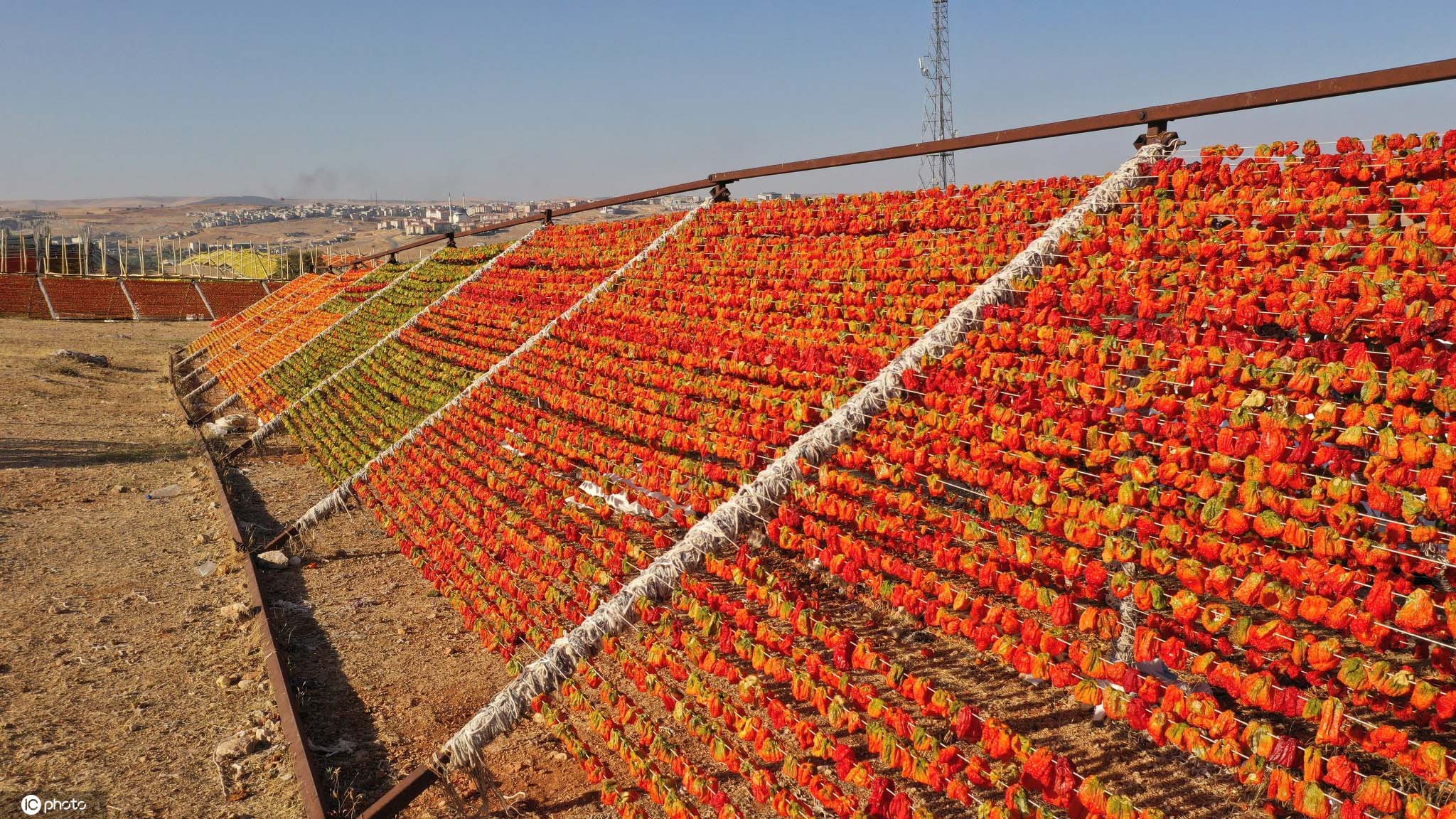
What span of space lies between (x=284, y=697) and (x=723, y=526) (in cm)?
250

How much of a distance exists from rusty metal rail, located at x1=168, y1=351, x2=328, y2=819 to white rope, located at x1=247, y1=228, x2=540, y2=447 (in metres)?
2.96

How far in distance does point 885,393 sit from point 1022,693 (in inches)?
82.6

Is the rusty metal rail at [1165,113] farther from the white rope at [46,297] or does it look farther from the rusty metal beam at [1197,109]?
the white rope at [46,297]

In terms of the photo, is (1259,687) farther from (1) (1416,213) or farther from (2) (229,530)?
(2) (229,530)

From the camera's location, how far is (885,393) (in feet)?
12.6

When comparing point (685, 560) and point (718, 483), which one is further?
point (718, 483)

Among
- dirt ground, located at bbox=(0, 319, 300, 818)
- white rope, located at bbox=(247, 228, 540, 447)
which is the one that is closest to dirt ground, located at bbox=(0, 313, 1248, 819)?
dirt ground, located at bbox=(0, 319, 300, 818)

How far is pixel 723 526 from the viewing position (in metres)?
Answer: 3.79

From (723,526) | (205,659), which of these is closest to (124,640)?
(205,659)

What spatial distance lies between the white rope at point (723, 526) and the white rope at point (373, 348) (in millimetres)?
7026

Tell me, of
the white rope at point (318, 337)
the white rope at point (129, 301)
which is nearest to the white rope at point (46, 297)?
the white rope at point (129, 301)

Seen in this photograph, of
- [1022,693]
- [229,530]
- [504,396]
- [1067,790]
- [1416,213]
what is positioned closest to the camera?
[1067,790]

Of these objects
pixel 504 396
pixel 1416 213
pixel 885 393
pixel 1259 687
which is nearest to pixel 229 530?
pixel 504 396

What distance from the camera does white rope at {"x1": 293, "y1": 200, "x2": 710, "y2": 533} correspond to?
6.99 metres
